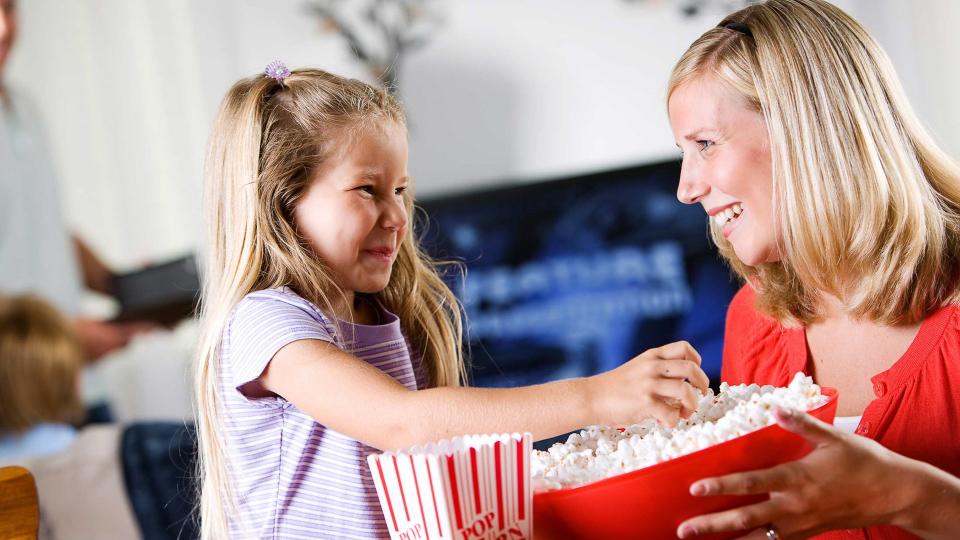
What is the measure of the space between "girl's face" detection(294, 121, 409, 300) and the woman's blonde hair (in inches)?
91.9

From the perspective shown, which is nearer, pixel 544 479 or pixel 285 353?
pixel 544 479

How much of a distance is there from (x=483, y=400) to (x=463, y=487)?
122mm

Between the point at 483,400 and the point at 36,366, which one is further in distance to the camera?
the point at 36,366

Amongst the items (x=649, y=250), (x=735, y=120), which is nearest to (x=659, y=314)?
(x=649, y=250)

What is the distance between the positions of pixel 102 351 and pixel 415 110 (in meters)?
1.47

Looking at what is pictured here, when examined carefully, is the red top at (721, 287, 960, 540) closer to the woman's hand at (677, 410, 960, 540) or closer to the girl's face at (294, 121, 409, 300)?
the woman's hand at (677, 410, 960, 540)

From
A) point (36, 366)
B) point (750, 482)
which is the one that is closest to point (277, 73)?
point (750, 482)

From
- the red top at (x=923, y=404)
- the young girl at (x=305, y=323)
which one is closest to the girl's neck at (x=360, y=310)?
the young girl at (x=305, y=323)

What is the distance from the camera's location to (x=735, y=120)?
123 cm

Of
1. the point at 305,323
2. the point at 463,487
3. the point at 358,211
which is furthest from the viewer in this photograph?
the point at 358,211

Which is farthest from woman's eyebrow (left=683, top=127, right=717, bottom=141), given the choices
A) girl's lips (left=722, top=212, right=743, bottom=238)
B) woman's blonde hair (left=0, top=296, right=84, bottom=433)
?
woman's blonde hair (left=0, top=296, right=84, bottom=433)

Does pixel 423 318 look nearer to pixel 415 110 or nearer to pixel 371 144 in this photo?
pixel 371 144

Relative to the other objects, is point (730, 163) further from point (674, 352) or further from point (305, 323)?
point (305, 323)

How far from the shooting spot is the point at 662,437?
35.1 inches
